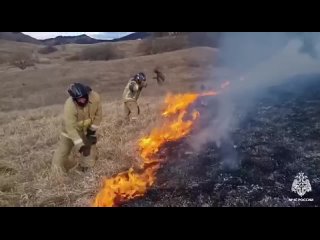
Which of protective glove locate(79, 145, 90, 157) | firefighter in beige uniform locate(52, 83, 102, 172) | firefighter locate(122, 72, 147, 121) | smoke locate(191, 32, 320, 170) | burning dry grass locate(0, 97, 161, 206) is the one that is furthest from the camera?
firefighter locate(122, 72, 147, 121)

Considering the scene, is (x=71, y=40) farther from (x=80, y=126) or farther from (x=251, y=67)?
(x=251, y=67)

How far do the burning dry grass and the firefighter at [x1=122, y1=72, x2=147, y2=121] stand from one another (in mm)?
103

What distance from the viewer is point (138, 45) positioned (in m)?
6.51

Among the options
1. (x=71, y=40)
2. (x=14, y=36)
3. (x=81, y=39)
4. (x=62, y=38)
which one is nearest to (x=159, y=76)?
(x=81, y=39)

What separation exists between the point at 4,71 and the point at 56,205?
1.81 meters

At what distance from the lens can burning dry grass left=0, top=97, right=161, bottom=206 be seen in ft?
19.5

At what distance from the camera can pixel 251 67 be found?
21.7ft

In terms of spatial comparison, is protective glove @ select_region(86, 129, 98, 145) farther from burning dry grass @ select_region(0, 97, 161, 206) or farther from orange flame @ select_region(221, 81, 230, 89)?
orange flame @ select_region(221, 81, 230, 89)

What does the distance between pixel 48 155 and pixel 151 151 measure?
127 centimetres

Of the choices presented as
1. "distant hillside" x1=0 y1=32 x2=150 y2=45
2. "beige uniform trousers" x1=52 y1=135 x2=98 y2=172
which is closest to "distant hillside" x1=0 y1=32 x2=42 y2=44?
"distant hillside" x1=0 y1=32 x2=150 y2=45

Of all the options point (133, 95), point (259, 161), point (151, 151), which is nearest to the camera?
point (259, 161)

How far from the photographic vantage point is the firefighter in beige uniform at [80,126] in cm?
607

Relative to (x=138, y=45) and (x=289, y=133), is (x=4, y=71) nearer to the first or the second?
(x=138, y=45)
